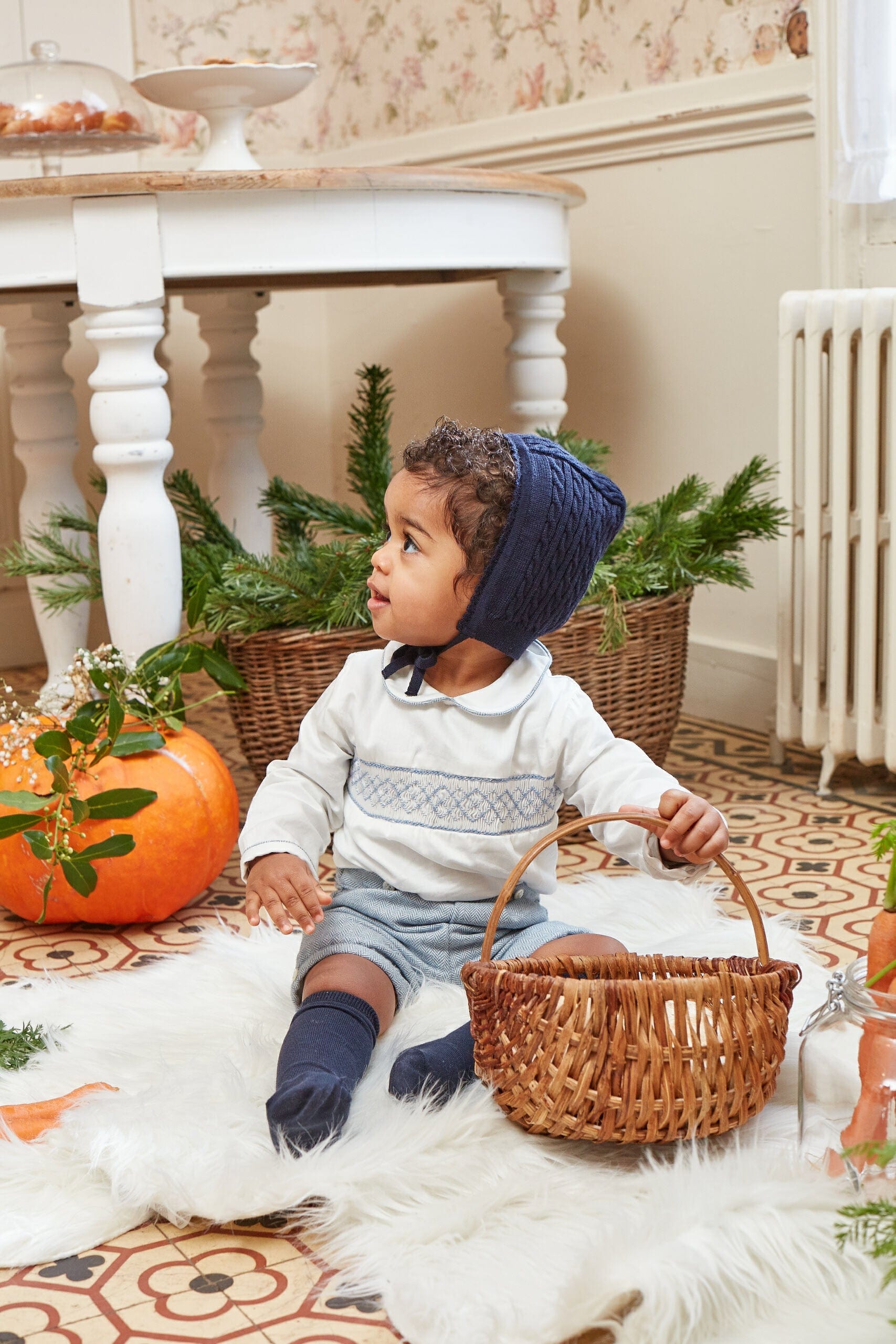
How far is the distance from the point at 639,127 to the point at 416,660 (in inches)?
53.3

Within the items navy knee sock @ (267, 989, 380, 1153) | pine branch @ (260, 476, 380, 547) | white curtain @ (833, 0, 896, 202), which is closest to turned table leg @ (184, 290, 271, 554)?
pine branch @ (260, 476, 380, 547)

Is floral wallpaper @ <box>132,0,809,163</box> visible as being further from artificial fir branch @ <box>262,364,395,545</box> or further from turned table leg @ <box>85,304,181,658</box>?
turned table leg @ <box>85,304,181,658</box>

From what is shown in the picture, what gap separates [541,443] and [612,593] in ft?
1.62

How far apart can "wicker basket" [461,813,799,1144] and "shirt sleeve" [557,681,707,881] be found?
0.55 ft

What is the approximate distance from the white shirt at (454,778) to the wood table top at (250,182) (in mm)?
627

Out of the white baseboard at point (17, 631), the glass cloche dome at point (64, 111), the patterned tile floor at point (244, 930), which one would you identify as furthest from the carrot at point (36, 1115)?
the white baseboard at point (17, 631)

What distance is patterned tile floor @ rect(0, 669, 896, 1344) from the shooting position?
0.84 meters

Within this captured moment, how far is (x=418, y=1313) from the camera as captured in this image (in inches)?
32.1

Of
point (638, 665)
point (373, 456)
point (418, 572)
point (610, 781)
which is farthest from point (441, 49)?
point (610, 781)

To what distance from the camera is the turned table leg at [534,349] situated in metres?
1.87

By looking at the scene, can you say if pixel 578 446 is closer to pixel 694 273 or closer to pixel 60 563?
pixel 694 273

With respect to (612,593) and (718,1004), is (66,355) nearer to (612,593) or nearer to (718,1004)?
(612,593)

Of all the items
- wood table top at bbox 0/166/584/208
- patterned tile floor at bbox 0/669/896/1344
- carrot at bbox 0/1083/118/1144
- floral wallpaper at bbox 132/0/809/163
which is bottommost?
patterned tile floor at bbox 0/669/896/1344

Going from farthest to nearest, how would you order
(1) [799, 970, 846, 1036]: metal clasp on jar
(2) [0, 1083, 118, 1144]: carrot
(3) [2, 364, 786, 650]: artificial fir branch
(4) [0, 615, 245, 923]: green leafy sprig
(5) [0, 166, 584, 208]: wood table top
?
(3) [2, 364, 786, 650]: artificial fir branch
(5) [0, 166, 584, 208]: wood table top
(4) [0, 615, 245, 923]: green leafy sprig
(2) [0, 1083, 118, 1144]: carrot
(1) [799, 970, 846, 1036]: metal clasp on jar
